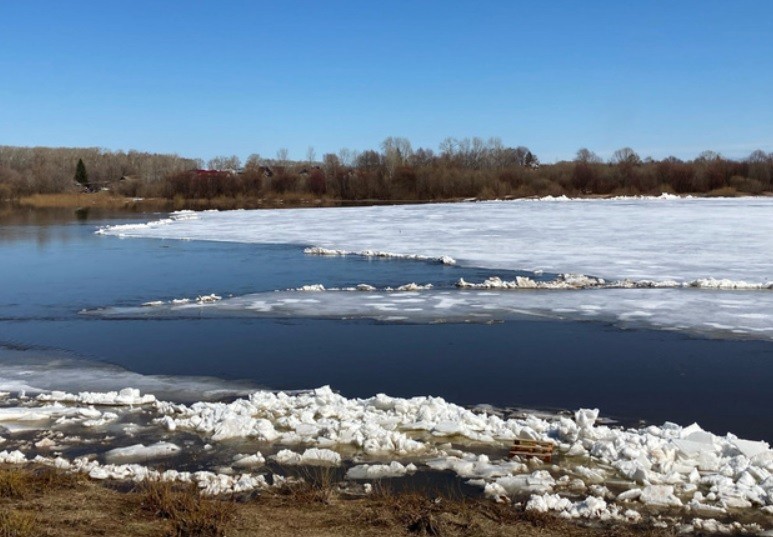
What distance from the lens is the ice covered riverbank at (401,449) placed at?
210 inches

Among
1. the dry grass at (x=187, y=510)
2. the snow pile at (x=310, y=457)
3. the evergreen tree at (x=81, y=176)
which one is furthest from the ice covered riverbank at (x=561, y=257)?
the evergreen tree at (x=81, y=176)

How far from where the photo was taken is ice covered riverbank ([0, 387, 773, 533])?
532 centimetres

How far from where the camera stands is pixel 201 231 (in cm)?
3161

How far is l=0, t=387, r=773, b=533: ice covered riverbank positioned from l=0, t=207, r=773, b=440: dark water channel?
940 millimetres

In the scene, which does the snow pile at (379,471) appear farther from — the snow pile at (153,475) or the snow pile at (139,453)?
the snow pile at (139,453)

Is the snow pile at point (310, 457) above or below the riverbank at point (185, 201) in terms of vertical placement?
below

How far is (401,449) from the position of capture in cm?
634

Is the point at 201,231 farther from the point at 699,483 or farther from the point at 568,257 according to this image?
the point at 699,483

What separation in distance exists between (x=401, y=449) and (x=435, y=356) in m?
3.50

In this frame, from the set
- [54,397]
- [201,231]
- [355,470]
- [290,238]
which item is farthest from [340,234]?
[355,470]

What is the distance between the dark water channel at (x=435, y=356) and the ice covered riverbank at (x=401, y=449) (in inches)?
37.0

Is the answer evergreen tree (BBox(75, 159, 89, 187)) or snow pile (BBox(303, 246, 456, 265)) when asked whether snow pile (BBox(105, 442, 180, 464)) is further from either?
evergreen tree (BBox(75, 159, 89, 187))

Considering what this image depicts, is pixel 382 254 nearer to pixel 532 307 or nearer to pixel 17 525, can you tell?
pixel 532 307

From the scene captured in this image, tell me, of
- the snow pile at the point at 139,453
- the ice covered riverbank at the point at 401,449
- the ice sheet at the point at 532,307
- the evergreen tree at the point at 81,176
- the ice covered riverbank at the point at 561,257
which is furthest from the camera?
the evergreen tree at the point at 81,176
